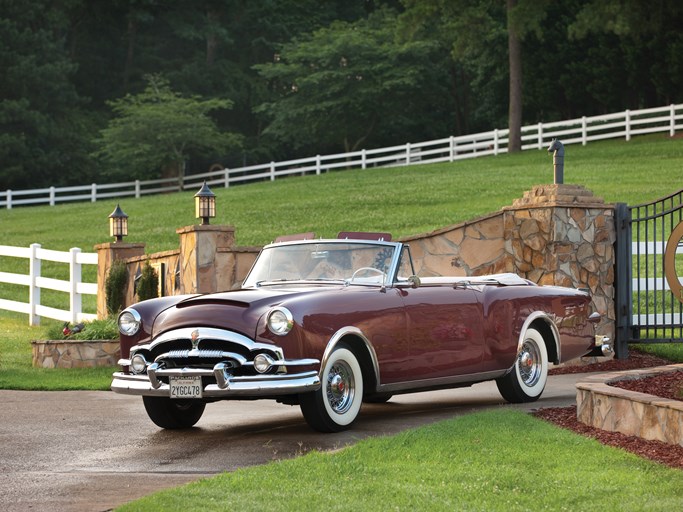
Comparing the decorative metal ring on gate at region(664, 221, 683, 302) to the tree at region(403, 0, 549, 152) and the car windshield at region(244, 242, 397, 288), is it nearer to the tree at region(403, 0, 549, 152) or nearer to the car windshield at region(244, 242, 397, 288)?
the car windshield at region(244, 242, 397, 288)

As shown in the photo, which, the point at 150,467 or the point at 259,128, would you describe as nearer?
the point at 150,467

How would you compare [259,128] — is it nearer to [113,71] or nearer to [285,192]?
[113,71]

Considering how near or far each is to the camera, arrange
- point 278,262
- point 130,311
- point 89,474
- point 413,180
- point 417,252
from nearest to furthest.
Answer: point 89,474, point 130,311, point 278,262, point 417,252, point 413,180

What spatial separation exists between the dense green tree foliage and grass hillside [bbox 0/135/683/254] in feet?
18.8

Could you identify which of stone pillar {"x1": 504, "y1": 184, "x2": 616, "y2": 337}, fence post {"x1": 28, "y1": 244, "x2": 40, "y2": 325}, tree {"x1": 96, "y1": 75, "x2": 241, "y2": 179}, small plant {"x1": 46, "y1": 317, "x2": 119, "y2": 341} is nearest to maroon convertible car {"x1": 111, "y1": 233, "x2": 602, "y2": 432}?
stone pillar {"x1": 504, "y1": 184, "x2": 616, "y2": 337}

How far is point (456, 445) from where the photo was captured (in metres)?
8.42

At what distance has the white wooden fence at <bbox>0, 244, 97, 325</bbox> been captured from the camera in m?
19.6

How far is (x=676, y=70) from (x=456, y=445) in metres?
41.1

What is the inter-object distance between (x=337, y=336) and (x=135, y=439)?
1.77m

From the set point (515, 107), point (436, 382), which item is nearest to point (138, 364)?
point (436, 382)

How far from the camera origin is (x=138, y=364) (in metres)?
9.91

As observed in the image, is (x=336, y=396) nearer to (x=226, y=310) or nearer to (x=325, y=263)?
(x=226, y=310)

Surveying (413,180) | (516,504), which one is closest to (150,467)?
(516,504)

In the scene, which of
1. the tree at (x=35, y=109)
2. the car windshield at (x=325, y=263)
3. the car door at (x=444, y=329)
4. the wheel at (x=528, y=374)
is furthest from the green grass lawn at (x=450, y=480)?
the tree at (x=35, y=109)
